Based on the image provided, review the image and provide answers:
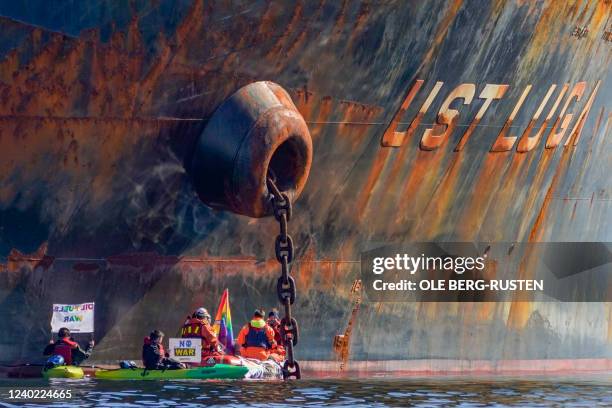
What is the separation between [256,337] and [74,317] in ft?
6.95

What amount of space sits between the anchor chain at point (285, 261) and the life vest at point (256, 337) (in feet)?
2.75

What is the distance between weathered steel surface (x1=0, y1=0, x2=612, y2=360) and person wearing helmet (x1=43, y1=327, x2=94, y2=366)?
16cm

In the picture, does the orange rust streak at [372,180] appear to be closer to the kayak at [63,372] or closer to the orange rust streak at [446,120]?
the orange rust streak at [446,120]

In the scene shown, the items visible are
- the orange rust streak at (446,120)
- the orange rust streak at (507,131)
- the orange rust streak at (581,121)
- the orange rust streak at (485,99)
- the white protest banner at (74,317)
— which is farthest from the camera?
the orange rust streak at (581,121)

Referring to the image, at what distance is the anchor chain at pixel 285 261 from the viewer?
1333 centimetres

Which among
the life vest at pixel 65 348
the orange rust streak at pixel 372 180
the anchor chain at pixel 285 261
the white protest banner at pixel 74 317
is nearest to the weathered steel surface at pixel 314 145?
the orange rust streak at pixel 372 180

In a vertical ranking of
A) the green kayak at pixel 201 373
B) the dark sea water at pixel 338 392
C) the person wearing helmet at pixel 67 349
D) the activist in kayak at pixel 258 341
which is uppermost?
the activist in kayak at pixel 258 341

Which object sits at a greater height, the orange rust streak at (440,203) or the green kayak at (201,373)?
the orange rust streak at (440,203)

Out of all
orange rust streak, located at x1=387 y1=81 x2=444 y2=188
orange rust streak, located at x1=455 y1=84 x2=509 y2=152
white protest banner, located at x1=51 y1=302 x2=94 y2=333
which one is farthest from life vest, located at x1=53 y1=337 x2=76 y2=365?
orange rust streak, located at x1=455 y1=84 x2=509 y2=152

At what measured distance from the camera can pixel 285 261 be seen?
13375mm

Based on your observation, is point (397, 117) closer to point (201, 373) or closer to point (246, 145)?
point (246, 145)

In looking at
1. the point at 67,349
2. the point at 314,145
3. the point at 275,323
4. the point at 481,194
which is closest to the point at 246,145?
the point at 314,145

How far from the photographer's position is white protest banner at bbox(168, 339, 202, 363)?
13.9m

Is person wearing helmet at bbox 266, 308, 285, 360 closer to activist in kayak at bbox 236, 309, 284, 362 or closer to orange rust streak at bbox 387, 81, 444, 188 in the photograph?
activist in kayak at bbox 236, 309, 284, 362
